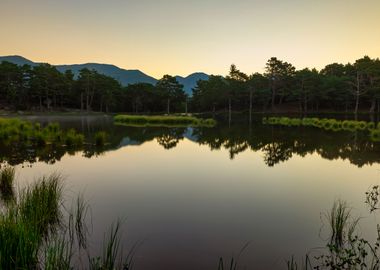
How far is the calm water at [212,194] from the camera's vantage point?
6914mm

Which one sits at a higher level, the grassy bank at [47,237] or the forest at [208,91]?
the forest at [208,91]

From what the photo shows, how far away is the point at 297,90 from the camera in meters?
79.1

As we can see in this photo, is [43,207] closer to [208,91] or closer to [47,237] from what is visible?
[47,237]

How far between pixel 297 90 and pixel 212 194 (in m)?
73.9

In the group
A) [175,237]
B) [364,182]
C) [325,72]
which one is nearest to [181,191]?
A: [175,237]

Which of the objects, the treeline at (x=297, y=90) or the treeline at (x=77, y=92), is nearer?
the treeline at (x=77, y=92)

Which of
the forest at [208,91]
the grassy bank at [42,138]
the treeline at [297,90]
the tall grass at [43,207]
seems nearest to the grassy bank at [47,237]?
the tall grass at [43,207]

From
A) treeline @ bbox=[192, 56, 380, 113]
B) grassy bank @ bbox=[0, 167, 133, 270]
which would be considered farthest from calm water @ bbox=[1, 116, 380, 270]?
treeline @ bbox=[192, 56, 380, 113]

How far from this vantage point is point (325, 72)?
10550cm

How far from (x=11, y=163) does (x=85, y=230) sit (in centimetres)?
971

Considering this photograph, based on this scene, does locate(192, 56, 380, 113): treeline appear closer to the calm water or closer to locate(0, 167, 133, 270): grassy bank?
the calm water

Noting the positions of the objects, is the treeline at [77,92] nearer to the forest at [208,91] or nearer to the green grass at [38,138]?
the forest at [208,91]

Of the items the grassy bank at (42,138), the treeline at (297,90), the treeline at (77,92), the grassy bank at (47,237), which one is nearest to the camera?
the grassy bank at (47,237)

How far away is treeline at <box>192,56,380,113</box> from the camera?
75.8m
